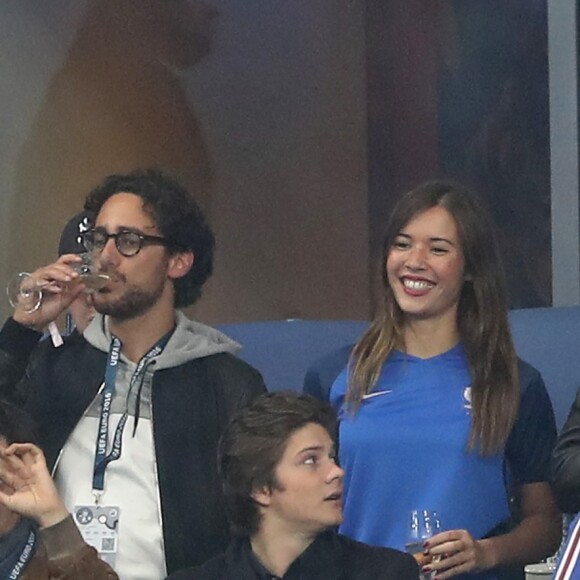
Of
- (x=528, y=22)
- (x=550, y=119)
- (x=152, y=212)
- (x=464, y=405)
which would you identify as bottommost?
(x=464, y=405)

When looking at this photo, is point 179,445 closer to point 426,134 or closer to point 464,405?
point 464,405

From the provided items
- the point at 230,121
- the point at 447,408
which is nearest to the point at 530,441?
the point at 447,408

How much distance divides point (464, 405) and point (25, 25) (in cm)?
284

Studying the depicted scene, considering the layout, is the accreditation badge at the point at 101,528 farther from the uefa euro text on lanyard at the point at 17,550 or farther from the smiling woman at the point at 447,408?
the smiling woman at the point at 447,408

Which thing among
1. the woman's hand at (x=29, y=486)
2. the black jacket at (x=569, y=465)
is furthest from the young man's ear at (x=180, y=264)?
the black jacket at (x=569, y=465)

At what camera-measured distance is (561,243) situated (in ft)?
16.5

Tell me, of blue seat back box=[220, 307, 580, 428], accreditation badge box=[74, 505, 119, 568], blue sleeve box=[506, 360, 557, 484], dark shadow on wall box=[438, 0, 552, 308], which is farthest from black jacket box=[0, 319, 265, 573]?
dark shadow on wall box=[438, 0, 552, 308]

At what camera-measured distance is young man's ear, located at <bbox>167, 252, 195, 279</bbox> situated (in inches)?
139

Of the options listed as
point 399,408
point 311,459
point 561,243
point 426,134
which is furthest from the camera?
point 426,134

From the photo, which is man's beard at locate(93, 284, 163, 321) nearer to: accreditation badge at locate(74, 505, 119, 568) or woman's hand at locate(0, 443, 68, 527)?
accreditation badge at locate(74, 505, 119, 568)

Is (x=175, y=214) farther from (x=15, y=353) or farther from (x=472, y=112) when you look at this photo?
(x=472, y=112)

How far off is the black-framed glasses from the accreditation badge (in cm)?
57

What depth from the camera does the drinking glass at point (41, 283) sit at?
11.2 feet

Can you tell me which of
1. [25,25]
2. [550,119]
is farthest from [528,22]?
[25,25]
